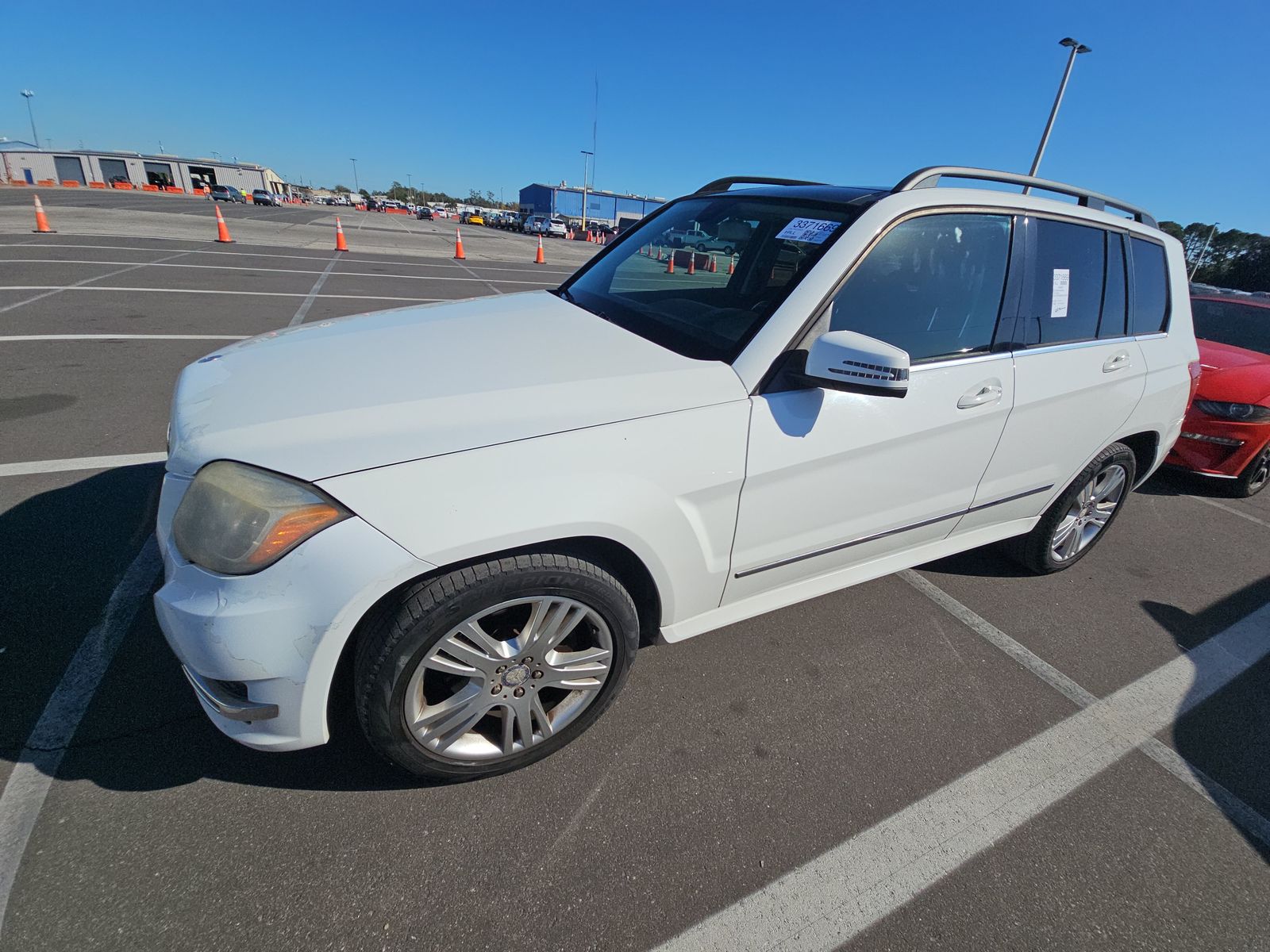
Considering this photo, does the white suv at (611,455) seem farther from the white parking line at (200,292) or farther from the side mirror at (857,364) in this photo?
the white parking line at (200,292)

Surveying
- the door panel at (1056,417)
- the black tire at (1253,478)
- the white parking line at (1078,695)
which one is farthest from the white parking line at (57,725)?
the black tire at (1253,478)

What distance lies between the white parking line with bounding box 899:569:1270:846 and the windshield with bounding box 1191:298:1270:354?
181 inches

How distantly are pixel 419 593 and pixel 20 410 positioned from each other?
15.0ft

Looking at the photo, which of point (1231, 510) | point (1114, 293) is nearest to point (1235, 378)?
point (1231, 510)

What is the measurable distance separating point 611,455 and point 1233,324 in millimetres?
6950

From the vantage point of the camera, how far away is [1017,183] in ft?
8.86

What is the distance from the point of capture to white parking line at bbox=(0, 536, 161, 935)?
165 centimetres

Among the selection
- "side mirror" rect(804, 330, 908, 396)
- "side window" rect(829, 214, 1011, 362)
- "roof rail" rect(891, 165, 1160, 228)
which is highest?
"roof rail" rect(891, 165, 1160, 228)

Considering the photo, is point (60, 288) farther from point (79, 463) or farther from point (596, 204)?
point (596, 204)

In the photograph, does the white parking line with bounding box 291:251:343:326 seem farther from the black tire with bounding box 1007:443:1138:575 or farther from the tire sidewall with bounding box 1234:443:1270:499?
the tire sidewall with bounding box 1234:443:1270:499

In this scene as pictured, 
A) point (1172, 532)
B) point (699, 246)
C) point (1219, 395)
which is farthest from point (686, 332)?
point (1219, 395)

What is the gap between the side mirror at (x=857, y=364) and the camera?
5.86 ft

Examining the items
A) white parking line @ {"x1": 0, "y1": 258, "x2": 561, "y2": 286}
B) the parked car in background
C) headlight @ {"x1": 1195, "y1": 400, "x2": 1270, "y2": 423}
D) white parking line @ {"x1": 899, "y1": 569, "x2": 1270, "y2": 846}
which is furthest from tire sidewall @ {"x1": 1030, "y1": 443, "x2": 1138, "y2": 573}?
the parked car in background

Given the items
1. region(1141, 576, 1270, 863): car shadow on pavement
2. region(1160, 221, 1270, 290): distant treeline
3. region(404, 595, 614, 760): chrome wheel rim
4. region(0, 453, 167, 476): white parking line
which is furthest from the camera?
region(1160, 221, 1270, 290): distant treeline
